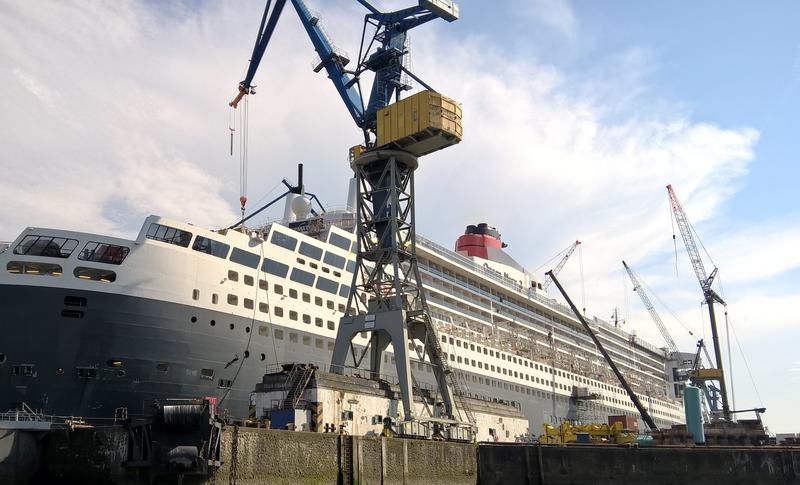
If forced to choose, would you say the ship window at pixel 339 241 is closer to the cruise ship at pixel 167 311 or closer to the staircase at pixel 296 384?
the cruise ship at pixel 167 311

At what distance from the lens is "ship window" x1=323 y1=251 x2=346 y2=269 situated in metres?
39.1

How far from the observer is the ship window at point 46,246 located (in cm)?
2848

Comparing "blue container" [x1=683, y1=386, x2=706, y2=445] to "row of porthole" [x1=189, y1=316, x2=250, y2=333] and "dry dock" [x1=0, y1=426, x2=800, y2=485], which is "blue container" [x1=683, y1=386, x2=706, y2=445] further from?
"row of porthole" [x1=189, y1=316, x2=250, y2=333]

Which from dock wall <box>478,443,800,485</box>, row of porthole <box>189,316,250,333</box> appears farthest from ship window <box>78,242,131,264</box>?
dock wall <box>478,443,800,485</box>

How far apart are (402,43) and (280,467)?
24145 mm

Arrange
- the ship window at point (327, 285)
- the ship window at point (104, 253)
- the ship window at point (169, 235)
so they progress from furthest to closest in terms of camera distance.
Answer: the ship window at point (327, 285)
the ship window at point (169, 235)
the ship window at point (104, 253)

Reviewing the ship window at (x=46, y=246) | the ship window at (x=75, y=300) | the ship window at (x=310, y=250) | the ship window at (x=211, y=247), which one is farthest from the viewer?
the ship window at (x=310, y=250)

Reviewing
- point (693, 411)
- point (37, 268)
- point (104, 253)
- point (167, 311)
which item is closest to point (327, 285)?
point (167, 311)

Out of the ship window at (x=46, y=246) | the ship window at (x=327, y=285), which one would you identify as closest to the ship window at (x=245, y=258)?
the ship window at (x=327, y=285)

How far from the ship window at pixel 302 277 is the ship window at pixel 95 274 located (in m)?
9.34

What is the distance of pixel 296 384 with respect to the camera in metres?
26.6

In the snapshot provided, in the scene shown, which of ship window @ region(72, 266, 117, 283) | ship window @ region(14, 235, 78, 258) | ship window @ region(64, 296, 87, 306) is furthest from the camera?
ship window @ region(72, 266, 117, 283)

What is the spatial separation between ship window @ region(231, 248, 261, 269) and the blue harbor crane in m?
4.92

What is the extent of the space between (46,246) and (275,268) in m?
10.5
